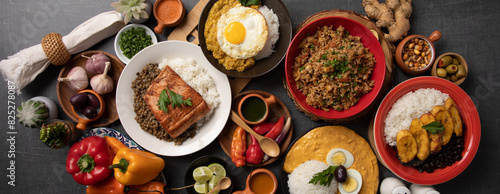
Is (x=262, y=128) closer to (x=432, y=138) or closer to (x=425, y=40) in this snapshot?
(x=432, y=138)

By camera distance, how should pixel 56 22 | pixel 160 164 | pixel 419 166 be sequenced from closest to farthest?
pixel 419 166, pixel 160 164, pixel 56 22

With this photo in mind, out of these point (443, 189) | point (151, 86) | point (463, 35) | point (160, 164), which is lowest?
point (443, 189)

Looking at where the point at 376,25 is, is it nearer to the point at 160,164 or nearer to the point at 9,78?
the point at 160,164

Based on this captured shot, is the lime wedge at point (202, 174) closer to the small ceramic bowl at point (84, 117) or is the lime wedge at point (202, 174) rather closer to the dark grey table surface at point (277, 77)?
the dark grey table surface at point (277, 77)

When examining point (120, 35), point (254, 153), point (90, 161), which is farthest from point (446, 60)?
point (90, 161)

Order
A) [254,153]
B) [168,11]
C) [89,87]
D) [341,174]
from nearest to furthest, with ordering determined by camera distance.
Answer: [341,174], [254,153], [168,11], [89,87]

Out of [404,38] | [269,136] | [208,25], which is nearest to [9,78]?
[208,25]

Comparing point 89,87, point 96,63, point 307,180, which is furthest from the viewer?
point 89,87
